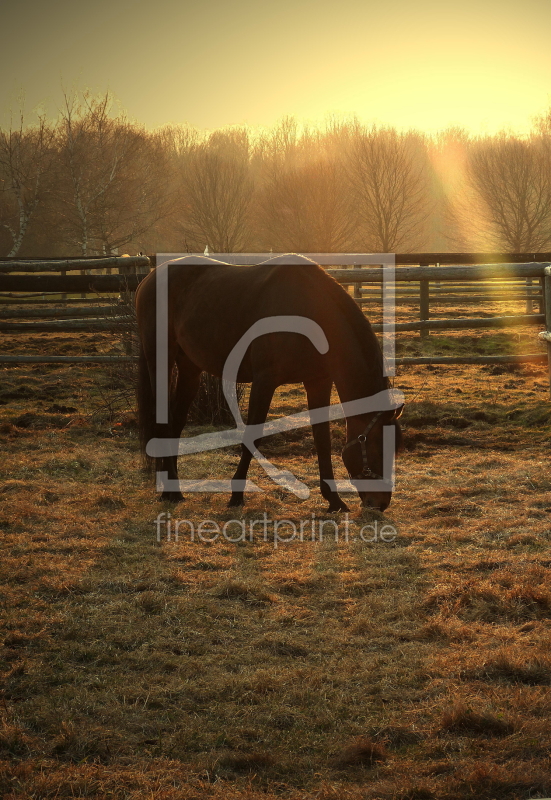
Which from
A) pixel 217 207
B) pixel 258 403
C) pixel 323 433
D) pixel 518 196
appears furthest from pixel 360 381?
pixel 217 207

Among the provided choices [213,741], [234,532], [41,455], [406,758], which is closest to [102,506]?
[234,532]

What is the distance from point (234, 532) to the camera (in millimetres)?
4398

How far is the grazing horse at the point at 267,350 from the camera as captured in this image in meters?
4.55

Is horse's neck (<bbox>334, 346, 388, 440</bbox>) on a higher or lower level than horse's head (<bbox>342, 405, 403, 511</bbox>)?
higher

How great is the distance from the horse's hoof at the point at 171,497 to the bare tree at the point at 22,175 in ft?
100

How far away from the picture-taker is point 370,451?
449 centimetres

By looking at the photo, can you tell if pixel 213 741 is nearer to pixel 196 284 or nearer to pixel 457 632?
pixel 457 632

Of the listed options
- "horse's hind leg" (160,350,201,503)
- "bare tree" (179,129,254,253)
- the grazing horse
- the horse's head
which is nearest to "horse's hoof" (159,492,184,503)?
the grazing horse

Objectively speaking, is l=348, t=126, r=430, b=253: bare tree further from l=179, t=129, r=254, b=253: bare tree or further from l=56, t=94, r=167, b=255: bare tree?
l=56, t=94, r=167, b=255: bare tree

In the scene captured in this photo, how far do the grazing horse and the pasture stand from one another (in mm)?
394

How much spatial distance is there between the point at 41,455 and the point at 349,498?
2.71 m

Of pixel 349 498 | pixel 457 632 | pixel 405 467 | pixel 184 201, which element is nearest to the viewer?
pixel 457 632

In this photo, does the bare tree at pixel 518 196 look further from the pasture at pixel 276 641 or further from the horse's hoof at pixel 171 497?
the horse's hoof at pixel 171 497

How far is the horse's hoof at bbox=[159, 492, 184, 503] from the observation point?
5039mm
